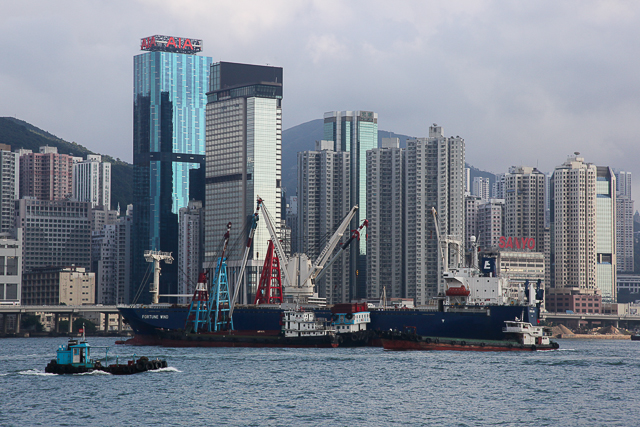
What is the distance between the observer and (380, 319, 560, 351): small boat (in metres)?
116

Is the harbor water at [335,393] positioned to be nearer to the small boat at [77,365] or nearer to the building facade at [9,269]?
the small boat at [77,365]

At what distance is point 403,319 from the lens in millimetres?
125250

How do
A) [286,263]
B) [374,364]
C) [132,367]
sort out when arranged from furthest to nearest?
[286,263]
[374,364]
[132,367]

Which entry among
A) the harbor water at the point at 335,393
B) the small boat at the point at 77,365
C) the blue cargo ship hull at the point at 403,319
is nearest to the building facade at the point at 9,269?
the blue cargo ship hull at the point at 403,319

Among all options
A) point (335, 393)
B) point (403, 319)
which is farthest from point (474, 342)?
point (335, 393)

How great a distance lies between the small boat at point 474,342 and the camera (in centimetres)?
11594

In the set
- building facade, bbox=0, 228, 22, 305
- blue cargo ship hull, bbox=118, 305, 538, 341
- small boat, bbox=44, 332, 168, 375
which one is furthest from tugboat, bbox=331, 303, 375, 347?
building facade, bbox=0, 228, 22, 305

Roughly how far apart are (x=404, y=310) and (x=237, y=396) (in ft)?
191

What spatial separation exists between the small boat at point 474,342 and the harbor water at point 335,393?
863 centimetres

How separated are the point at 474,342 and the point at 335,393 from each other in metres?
45.4

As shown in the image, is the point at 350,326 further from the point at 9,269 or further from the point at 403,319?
the point at 9,269

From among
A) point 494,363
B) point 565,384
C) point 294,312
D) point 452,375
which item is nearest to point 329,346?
point 294,312

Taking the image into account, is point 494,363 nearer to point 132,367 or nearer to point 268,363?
point 268,363

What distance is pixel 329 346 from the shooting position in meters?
125
